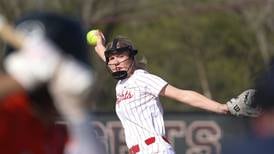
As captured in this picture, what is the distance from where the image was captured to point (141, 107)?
7137 millimetres

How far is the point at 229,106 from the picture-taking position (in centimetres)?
643

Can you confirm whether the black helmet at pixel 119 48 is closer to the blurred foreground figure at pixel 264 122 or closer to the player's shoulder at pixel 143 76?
the player's shoulder at pixel 143 76

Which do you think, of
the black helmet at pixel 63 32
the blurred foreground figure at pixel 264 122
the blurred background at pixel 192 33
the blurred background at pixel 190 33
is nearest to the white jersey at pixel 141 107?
the blurred foreground figure at pixel 264 122

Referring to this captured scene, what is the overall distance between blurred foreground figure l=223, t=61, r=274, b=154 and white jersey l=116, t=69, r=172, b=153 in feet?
14.4

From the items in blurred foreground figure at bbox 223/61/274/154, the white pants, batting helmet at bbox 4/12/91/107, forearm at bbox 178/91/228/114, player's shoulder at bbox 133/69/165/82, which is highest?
player's shoulder at bbox 133/69/165/82

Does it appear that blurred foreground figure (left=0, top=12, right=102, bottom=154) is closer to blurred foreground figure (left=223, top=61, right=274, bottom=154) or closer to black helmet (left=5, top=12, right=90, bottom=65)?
black helmet (left=5, top=12, right=90, bottom=65)

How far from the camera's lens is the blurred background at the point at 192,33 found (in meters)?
29.3

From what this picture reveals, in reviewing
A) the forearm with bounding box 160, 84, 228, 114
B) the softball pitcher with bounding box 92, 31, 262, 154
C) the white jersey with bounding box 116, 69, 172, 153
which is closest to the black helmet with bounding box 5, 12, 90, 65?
the forearm with bounding box 160, 84, 228, 114

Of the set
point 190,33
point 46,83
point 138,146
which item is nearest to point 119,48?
point 138,146

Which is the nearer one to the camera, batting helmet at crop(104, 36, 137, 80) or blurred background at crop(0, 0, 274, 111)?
batting helmet at crop(104, 36, 137, 80)

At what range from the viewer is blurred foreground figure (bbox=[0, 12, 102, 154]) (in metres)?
2.45

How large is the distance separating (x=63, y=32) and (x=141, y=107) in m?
4.60

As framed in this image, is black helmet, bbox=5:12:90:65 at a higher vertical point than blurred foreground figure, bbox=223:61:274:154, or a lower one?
higher

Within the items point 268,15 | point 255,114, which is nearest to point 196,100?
point 255,114
